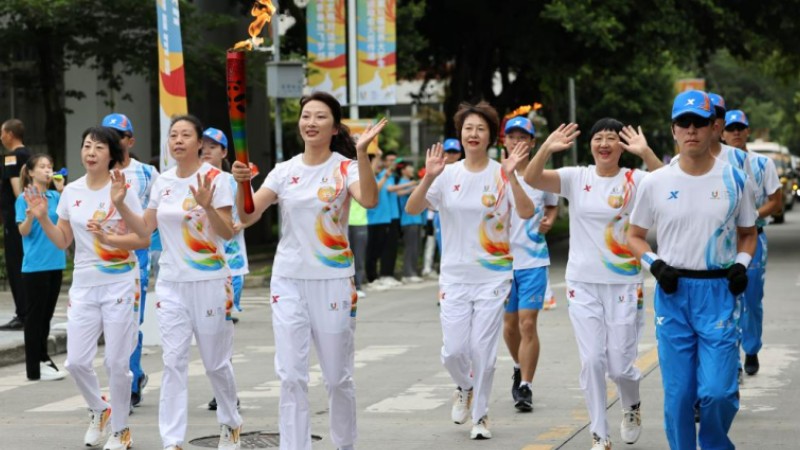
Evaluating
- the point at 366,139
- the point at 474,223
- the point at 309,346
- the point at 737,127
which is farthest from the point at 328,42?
the point at 366,139

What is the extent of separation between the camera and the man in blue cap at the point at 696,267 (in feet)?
23.4

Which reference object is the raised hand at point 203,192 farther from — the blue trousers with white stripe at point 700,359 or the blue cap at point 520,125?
the blue cap at point 520,125

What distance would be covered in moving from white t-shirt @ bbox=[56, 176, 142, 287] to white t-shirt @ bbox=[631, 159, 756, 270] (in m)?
3.49

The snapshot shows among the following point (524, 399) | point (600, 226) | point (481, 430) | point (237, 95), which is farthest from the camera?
point (524, 399)

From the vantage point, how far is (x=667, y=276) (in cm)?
720

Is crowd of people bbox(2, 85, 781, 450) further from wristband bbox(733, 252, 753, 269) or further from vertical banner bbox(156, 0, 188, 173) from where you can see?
vertical banner bbox(156, 0, 188, 173)

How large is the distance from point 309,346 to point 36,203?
3.02 m

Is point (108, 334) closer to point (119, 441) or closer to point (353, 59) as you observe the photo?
point (119, 441)

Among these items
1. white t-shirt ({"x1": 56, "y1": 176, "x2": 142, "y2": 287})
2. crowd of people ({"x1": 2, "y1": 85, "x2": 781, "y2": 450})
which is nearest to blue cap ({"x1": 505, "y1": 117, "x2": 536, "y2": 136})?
crowd of people ({"x1": 2, "y1": 85, "x2": 781, "y2": 450})

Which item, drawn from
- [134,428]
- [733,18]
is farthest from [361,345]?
[733,18]

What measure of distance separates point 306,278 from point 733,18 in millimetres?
24430

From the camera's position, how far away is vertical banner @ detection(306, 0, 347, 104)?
81.8 ft

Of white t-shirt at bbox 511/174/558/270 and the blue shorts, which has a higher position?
white t-shirt at bbox 511/174/558/270

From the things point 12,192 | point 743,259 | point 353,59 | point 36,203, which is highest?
point 353,59
